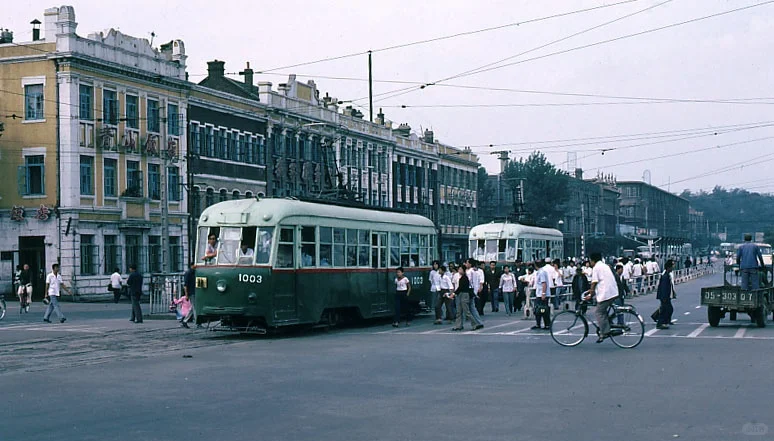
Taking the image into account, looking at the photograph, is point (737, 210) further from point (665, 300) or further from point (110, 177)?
point (665, 300)

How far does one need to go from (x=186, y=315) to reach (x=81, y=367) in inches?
438

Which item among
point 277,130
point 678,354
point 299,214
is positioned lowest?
point 678,354

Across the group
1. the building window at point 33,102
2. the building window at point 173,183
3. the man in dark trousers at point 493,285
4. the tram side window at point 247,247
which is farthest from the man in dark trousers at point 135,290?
the building window at point 173,183

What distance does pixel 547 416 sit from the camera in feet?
36.8

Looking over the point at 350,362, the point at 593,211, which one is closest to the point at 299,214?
the point at 350,362

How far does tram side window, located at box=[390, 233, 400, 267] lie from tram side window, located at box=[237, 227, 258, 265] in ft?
21.4

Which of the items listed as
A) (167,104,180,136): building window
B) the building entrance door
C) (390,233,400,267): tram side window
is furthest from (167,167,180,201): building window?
(390,233,400,267): tram side window

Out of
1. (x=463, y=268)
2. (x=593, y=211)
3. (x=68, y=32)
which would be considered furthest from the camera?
(x=593, y=211)

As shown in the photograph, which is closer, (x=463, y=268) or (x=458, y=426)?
(x=458, y=426)

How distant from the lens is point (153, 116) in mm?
53875

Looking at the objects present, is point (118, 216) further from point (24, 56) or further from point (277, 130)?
point (277, 130)

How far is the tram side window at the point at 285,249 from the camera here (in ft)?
77.5

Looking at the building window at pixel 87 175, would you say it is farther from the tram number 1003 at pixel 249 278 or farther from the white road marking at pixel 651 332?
the white road marking at pixel 651 332

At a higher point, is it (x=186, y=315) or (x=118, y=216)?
(x=118, y=216)
